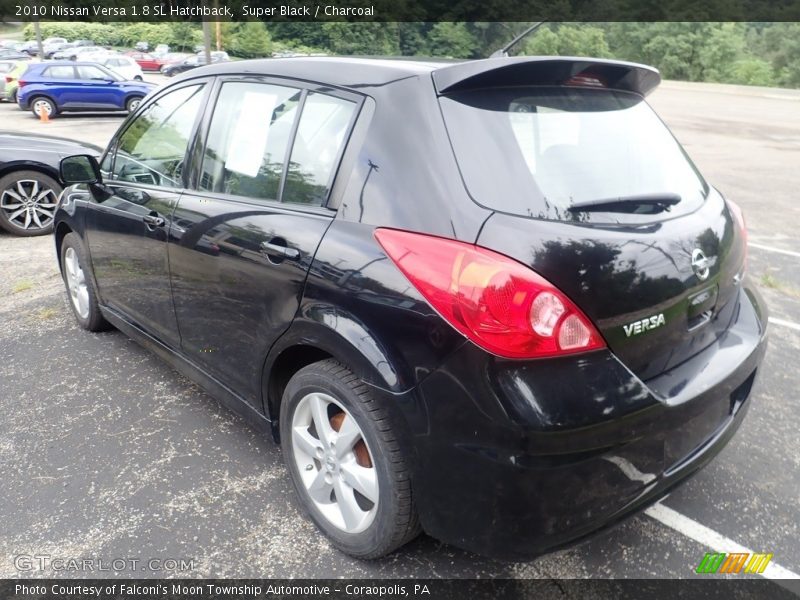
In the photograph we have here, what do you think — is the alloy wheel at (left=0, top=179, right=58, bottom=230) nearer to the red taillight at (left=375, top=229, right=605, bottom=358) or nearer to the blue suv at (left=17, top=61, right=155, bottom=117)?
the red taillight at (left=375, top=229, right=605, bottom=358)

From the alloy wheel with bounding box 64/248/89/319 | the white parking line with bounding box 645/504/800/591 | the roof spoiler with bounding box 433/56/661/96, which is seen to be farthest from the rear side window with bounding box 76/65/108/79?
the white parking line with bounding box 645/504/800/591

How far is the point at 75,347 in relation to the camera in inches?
156

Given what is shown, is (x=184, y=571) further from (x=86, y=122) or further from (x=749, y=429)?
(x=86, y=122)

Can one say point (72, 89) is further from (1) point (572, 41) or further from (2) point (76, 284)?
(1) point (572, 41)

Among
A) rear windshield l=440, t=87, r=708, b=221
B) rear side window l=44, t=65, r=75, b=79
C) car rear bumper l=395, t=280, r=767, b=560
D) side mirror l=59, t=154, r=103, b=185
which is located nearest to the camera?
car rear bumper l=395, t=280, r=767, b=560

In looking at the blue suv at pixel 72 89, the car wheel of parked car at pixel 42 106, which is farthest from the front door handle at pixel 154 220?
the car wheel of parked car at pixel 42 106

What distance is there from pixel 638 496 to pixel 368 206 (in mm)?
1228

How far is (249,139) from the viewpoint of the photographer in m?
2.55

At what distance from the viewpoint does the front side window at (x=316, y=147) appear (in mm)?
2154

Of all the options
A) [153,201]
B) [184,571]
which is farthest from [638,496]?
[153,201]

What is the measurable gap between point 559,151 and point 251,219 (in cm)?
118

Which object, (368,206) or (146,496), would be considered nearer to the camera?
(368,206)

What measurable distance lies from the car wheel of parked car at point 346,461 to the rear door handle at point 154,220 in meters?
1.13

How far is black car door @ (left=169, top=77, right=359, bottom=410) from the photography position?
218 cm
